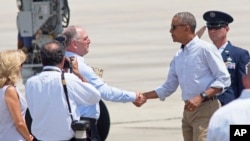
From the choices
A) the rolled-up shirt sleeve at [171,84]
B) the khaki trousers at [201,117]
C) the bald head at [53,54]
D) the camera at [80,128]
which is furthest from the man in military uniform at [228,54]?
the bald head at [53,54]

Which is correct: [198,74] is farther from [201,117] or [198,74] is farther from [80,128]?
[80,128]

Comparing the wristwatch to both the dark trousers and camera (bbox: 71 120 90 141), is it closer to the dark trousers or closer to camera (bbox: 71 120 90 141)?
the dark trousers

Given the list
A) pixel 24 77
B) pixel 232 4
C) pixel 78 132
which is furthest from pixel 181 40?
pixel 232 4

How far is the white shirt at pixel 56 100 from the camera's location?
7801 millimetres

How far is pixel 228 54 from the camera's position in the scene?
9.45 metres

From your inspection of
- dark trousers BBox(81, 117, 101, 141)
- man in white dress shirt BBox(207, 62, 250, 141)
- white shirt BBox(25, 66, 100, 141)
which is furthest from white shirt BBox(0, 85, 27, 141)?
man in white dress shirt BBox(207, 62, 250, 141)

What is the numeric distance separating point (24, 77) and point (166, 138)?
3260 millimetres

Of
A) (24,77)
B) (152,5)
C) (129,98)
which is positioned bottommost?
(152,5)

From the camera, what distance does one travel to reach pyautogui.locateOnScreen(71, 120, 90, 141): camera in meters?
7.75

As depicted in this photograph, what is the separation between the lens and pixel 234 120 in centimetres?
537

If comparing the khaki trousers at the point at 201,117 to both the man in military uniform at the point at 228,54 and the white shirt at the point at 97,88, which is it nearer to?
the man in military uniform at the point at 228,54

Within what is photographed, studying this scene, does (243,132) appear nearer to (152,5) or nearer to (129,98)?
(129,98)

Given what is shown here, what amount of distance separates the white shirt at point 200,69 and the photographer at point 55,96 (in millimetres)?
1300

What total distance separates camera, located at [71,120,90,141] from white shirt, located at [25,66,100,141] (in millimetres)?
50
